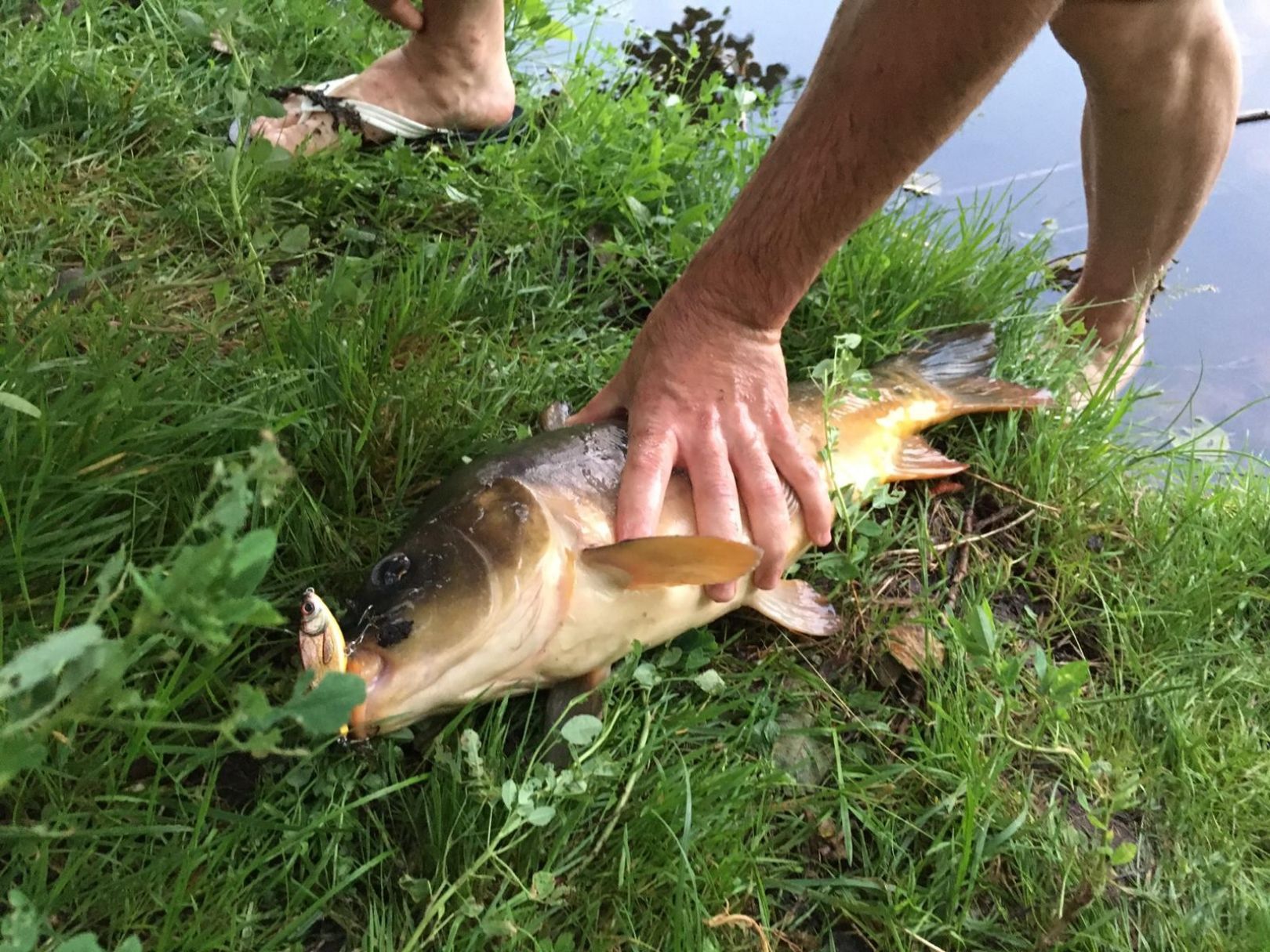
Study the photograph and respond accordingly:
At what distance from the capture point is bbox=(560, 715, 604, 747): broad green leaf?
1537 millimetres

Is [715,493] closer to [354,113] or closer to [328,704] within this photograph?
[328,704]

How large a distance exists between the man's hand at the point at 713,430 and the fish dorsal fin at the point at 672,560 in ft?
0.37

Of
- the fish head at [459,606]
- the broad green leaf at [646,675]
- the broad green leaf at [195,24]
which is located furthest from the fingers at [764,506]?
the broad green leaf at [195,24]

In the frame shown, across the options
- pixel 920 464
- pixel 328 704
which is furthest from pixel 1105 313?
pixel 328 704

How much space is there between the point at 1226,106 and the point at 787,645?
2146 millimetres

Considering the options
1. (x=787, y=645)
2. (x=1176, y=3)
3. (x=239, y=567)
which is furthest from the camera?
(x=1176, y=3)

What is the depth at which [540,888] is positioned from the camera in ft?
4.59

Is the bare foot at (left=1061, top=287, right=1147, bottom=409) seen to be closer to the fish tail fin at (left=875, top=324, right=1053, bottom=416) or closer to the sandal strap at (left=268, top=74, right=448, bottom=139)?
the fish tail fin at (left=875, top=324, right=1053, bottom=416)

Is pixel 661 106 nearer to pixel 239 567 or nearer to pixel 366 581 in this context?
pixel 366 581

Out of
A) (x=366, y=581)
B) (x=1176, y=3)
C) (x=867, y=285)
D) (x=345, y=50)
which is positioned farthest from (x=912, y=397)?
(x=345, y=50)

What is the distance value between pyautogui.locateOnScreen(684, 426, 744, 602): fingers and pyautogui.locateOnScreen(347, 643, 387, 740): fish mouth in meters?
0.69

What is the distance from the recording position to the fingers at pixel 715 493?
184cm

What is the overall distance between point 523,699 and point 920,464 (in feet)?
4.08

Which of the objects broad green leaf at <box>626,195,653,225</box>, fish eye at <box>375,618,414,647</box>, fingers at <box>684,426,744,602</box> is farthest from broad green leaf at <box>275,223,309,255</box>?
fish eye at <box>375,618,414,647</box>
